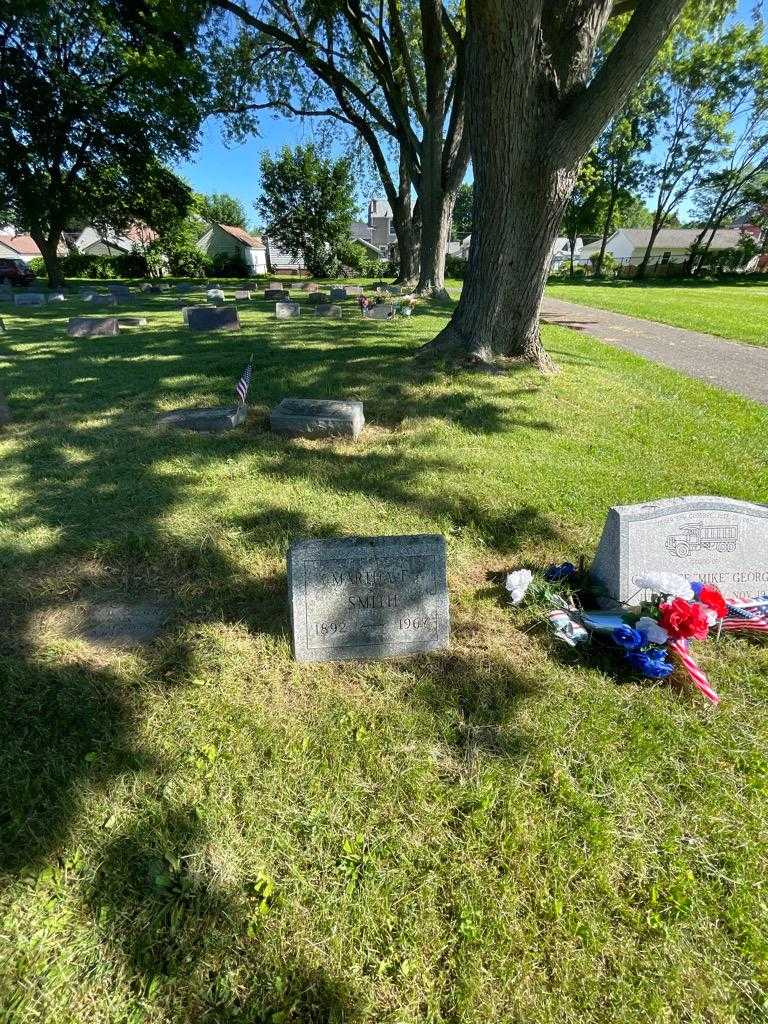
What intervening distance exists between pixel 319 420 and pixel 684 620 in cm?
366

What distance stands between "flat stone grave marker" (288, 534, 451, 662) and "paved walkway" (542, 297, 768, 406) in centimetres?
648

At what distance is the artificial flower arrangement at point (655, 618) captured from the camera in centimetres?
238

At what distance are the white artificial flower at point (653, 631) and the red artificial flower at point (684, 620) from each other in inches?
1.2

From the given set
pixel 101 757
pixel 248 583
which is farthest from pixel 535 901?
pixel 248 583

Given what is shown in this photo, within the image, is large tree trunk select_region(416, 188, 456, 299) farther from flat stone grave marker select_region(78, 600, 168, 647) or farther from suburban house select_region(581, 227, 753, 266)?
suburban house select_region(581, 227, 753, 266)

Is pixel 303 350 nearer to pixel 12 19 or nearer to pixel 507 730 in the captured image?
pixel 507 730

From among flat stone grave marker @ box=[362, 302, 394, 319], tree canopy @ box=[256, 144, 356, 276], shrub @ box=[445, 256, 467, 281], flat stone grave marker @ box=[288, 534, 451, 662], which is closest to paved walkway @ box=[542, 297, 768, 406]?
flat stone grave marker @ box=[362, 302, 394, 319]

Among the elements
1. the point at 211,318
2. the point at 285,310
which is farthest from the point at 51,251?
the point at 211,318

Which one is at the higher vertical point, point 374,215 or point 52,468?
point 374,215

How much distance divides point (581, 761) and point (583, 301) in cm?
2251

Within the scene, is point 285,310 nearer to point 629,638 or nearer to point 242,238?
point 629,638

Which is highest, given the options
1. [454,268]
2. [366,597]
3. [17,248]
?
[17,248]

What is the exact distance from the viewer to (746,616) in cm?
270

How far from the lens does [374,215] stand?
259 ft
